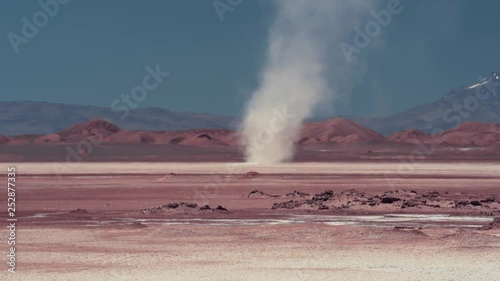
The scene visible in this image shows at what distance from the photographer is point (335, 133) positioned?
184000 mm

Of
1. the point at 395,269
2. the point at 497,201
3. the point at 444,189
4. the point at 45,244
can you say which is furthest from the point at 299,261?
the point at 444,189

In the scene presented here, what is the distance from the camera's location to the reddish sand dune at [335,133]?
569 feet

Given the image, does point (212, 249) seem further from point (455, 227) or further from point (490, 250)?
point (455, 227)

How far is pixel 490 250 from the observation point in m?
21.8

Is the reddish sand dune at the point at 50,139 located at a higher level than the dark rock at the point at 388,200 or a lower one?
higher

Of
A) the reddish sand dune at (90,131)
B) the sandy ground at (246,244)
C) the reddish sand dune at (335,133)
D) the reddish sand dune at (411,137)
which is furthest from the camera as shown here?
the reddish sand dune at (411,137)

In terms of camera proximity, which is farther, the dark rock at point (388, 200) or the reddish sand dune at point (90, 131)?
the reddish sand dune at point (90, 131)

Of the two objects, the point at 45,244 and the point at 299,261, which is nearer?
the point at 299,261

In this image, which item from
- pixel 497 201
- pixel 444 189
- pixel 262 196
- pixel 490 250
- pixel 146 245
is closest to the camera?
pixel 490 250

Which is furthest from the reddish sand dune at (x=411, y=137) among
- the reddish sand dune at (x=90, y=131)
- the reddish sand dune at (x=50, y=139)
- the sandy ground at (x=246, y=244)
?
the sandy ground at (x=246, y=244)

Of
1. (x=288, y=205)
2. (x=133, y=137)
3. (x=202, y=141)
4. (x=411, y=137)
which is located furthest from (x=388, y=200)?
(x=411, y=137)

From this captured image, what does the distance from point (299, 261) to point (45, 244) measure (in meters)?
6.81

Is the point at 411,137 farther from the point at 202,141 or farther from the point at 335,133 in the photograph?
the point at 202,141

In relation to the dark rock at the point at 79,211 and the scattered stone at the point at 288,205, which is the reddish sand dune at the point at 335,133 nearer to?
the scattered stone at the point at 288,205
